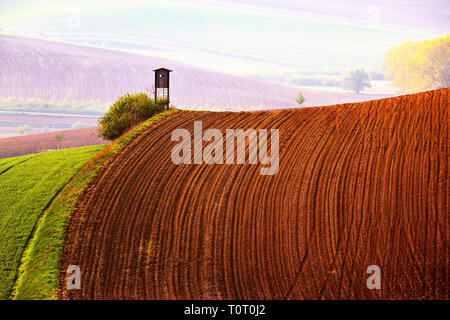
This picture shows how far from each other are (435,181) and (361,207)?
341 cm

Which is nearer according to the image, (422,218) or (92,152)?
(422,218)

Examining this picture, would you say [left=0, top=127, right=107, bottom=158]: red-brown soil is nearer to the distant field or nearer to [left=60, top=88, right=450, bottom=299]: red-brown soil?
the distant field

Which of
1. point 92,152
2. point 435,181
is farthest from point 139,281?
point 92,152

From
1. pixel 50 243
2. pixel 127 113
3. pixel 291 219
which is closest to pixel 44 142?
pixel 127 113

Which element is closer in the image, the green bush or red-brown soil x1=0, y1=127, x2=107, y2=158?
the green bush

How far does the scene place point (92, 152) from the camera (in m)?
30.0

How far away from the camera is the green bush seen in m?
29.7

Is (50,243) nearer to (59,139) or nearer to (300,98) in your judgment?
(59,139)

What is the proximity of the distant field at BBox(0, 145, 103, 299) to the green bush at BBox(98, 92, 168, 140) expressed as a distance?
6.21 ft

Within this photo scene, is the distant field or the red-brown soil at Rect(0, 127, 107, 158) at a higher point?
the red-brown soil at Rect(0, 127, 107, 158)

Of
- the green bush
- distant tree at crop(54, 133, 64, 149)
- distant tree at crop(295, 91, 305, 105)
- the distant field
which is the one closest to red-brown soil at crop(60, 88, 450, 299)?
the distant field

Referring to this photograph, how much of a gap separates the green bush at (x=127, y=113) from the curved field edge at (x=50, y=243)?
350cm

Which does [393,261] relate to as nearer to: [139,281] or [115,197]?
[139,281]
